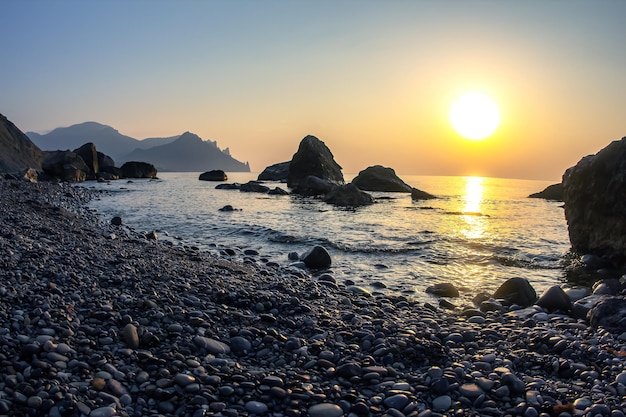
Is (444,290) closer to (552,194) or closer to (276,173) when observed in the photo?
(552,194)

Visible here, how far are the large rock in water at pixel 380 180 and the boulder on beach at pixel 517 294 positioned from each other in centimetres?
6006

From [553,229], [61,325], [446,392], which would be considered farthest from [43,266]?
[553,229]

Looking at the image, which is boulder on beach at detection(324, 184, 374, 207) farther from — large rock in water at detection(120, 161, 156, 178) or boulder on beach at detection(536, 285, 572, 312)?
large rock in water at detection(120, 161, 156, 178)

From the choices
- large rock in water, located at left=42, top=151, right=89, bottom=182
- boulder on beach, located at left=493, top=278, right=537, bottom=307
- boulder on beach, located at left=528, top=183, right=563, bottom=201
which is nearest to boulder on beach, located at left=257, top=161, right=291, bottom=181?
large rock in water, located at left=42, top=151, right=89, bottom=182

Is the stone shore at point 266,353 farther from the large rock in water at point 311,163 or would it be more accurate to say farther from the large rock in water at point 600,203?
the large rock in water at point 311,163

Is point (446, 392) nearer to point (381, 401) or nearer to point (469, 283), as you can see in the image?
point (381, 401)

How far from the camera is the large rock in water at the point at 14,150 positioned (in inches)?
3093

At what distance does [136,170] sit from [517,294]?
105287mm

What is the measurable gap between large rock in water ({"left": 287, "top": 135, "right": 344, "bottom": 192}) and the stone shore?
5983 centimetres

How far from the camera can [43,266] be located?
8.21 metres

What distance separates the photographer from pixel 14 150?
271 ft

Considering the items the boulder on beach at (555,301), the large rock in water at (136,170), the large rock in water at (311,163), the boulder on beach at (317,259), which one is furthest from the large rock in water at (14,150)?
the boulder on beach at (555,301)

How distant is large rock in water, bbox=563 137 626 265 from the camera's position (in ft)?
43.9

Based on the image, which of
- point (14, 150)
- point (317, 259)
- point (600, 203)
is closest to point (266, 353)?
point (317, 259)
